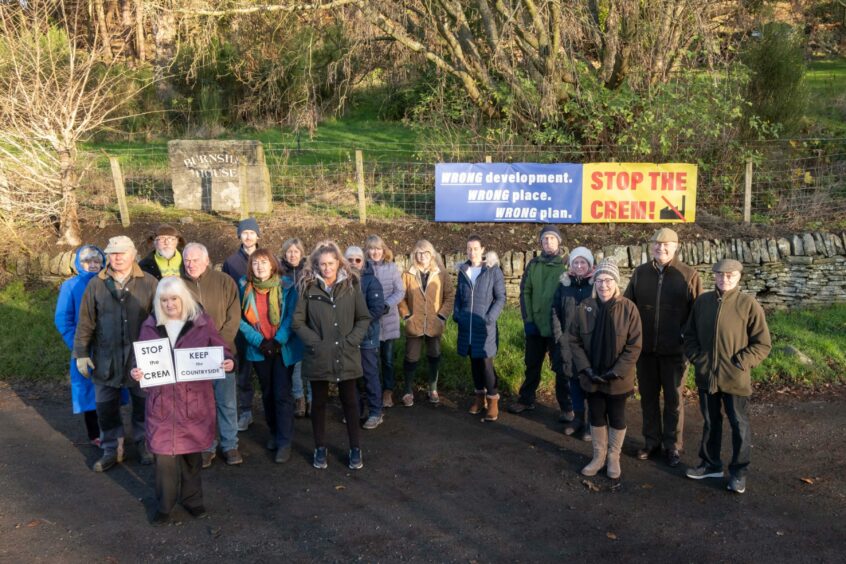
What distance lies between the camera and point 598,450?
20.0ft

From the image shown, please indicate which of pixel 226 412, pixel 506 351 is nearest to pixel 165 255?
pixel 226 412

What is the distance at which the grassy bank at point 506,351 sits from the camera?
8.25 metres

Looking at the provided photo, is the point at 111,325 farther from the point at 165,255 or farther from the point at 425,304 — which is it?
the point at 425,304

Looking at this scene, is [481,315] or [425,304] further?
[425,304]

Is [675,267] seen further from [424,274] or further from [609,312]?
[424,274]

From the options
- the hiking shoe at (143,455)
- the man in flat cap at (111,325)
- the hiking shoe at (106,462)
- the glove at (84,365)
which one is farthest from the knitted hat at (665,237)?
the hiking shoe at (106,462)

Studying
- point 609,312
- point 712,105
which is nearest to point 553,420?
point 609,312

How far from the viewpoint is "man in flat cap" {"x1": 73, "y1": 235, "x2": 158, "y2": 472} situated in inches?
244

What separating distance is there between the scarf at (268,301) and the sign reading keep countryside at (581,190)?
6.65m

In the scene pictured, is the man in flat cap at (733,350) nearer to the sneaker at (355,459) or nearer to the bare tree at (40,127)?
the sneaker at (355,459)

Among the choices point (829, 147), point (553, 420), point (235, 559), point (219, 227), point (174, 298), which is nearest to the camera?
point (235, 559)

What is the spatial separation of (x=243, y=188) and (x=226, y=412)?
714 cm

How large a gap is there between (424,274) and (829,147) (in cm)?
1114

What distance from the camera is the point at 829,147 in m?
14.9
